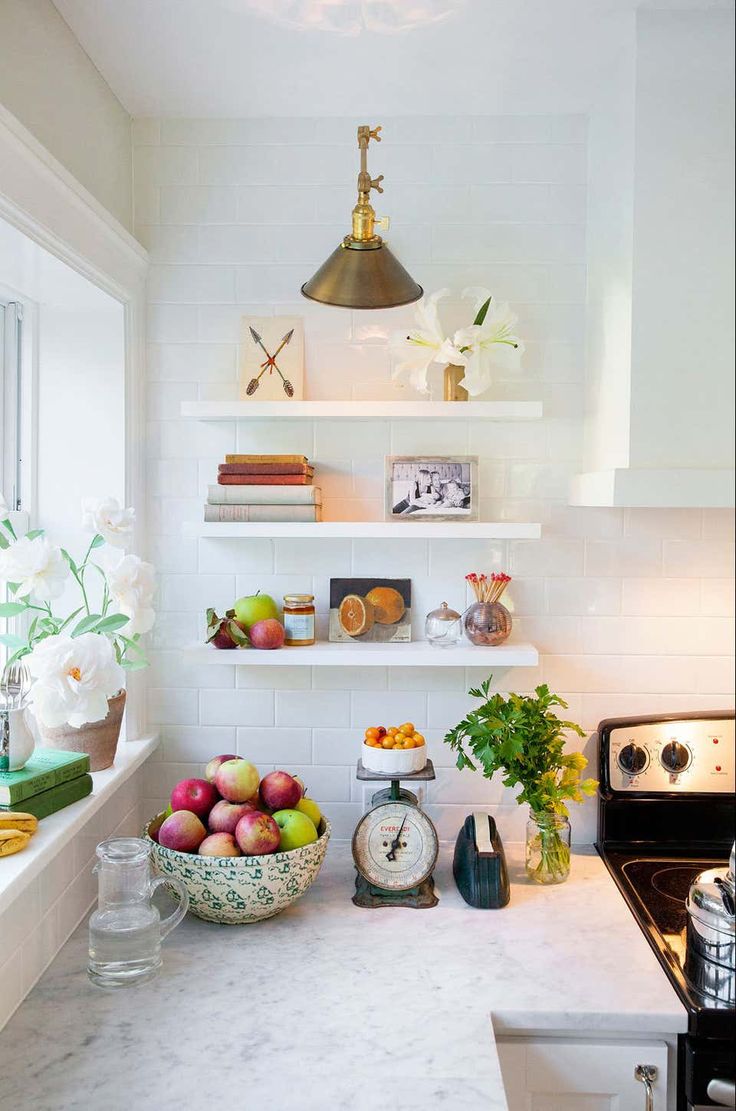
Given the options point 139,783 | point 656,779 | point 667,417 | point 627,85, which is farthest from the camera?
point 139,783

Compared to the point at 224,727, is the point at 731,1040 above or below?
below

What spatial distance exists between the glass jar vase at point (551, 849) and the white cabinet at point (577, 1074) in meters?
0.44

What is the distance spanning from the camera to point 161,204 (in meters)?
2.11

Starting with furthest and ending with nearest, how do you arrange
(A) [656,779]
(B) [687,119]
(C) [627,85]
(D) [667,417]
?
(A) [656,779] → (C) [627,85] → (D) [667,417] → (B) [687,119]

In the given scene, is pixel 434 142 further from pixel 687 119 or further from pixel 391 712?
pixel 391 712

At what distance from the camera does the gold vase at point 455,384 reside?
1969 mm

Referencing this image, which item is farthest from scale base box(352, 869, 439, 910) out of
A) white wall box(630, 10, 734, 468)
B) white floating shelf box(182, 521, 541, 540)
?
white wall box(630, 10, 734, 468)

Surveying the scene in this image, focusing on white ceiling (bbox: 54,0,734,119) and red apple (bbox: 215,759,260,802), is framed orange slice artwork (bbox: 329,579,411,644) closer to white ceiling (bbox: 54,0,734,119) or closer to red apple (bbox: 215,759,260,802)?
red apple (bbox: 215,759,260,802)

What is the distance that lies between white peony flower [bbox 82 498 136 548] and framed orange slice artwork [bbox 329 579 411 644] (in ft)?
1.67

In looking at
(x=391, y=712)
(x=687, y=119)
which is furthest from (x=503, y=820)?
(x=687, y=119)

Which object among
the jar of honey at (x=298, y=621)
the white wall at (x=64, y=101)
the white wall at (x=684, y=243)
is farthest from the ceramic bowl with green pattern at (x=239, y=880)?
the white wall at (x=64, y=101)

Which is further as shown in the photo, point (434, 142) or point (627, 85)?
point (434, 142)

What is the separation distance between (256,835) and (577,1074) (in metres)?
0.66

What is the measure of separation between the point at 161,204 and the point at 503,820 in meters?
1.62
